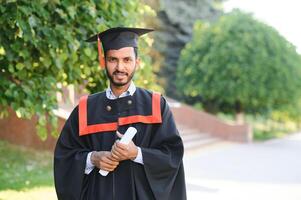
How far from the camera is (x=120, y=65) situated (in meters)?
2.87

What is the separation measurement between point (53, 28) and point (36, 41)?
402mm

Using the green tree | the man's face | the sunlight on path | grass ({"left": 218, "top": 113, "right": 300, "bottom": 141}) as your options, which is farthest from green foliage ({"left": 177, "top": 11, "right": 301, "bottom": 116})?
the man's face

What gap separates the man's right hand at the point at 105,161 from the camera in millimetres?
2736

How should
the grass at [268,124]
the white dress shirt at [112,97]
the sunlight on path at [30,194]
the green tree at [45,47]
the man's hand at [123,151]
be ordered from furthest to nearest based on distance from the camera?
the grass at [268,124]
the sunlight on path at [30,194]
the green tree at [45,47]
the white dress shirt at [112,97]
the man's hand at [123,151]

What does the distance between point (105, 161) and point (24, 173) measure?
645 centimetres

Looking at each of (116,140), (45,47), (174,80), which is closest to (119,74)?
(116,140)

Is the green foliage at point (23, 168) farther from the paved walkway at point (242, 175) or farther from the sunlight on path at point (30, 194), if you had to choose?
the paved walkway at point (242, 175)

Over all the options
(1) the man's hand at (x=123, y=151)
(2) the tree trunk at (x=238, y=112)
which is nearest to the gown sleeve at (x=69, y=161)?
(1) the man's hand at (x=123, y=151)

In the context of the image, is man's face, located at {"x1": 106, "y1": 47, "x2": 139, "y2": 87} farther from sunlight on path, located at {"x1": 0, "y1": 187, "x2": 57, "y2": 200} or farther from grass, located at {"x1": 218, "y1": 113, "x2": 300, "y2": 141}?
grass, located at {"x1": 218, "y1": 113, "x2": 300, "y2": 141}

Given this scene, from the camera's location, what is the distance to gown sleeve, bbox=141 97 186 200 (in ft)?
9.45

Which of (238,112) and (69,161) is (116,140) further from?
(238,112)

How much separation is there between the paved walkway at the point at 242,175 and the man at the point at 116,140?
488cm

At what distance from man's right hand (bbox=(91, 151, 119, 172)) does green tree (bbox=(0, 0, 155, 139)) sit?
224 cm

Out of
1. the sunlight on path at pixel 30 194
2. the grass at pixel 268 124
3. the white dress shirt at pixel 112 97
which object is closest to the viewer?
the white dress shirt at pixel 112 97
